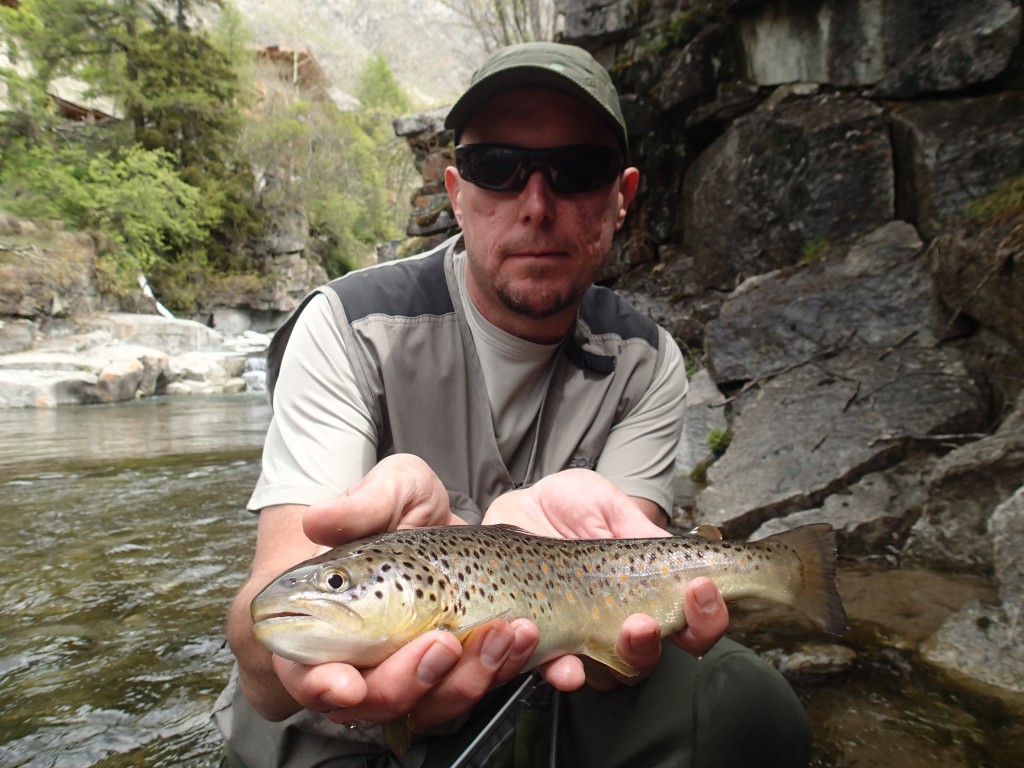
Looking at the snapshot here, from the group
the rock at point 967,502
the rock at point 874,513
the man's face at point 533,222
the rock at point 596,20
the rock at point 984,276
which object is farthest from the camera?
the rock at point 596,20

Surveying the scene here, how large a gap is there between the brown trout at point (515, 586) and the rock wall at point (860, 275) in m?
1.35

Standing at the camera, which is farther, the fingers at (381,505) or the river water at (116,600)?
the river water at (116,600)

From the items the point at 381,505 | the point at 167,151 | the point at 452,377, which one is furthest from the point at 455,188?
the point at 167,151

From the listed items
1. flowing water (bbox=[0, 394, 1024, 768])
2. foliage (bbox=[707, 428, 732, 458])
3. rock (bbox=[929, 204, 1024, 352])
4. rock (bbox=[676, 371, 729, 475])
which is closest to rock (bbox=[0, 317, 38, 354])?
flowing water (bbox=[0, 394, 1024, 768])

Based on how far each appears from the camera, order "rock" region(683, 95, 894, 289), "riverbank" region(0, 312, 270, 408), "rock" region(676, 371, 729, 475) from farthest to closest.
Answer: "riverbank" region(0, 312, 270, 408) → "rock" region(676, 371, 729, 475) → "rock" region(683, 95, 894, 289)

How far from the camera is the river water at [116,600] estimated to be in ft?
8.54

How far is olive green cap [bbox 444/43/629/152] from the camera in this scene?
2.17 meters

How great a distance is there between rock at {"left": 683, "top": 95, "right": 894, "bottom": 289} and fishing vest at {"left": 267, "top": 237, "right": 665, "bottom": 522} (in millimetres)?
4764

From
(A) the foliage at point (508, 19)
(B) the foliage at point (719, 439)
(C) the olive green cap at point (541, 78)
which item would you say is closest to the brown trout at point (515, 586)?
(C) the olive green cap at point (541, 78)

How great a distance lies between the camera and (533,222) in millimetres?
2244

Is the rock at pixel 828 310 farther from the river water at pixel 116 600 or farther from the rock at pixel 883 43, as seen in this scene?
the river water at pixel 116 600

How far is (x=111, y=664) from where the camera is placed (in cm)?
313

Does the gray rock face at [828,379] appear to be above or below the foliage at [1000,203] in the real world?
below

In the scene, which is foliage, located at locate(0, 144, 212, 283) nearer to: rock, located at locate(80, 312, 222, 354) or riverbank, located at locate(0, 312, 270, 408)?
rock, located at locate(80, 312, 222, 354)
